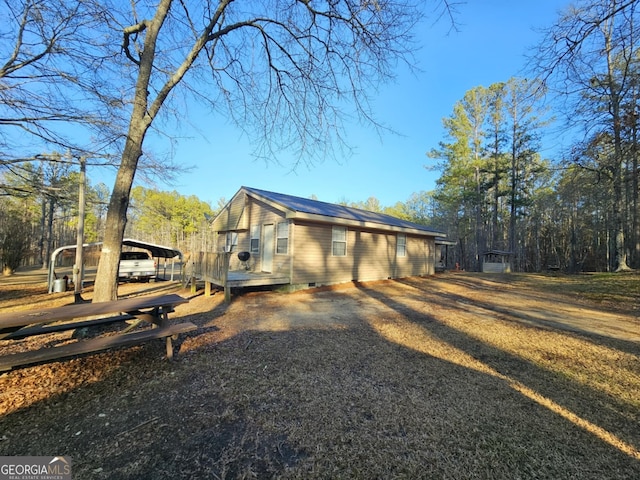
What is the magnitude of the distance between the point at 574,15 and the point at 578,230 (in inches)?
1359

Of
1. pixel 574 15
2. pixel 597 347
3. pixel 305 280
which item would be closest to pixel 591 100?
pixel 574 15

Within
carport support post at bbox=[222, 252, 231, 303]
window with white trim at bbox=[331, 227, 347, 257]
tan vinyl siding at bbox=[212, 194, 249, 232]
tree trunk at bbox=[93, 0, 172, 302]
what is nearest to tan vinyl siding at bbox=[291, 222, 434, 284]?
window with white trim at bbox=[331, 227, 347, 257]

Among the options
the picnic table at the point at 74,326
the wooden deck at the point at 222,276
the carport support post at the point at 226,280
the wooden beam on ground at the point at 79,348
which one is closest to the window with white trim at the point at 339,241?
the wooden deck at the point at 222,276

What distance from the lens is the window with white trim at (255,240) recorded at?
39.1ft

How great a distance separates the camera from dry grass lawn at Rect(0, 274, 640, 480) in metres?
1.97

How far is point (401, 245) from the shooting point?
1453cm

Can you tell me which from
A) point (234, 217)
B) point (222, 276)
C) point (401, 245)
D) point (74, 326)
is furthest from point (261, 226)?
point (74, 326)

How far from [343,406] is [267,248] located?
9.03 meters

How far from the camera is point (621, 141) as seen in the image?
825 cm

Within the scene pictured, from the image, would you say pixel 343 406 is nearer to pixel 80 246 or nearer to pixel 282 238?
pixel 282 238

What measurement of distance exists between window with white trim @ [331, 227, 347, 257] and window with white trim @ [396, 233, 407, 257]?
390 cm

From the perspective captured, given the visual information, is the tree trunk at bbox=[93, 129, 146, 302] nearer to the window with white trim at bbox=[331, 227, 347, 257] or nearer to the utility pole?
the utility pole

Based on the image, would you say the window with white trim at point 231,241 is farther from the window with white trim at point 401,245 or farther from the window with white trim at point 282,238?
the window with white trim at point 401,245

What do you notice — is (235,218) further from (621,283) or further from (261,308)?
(621,283)
